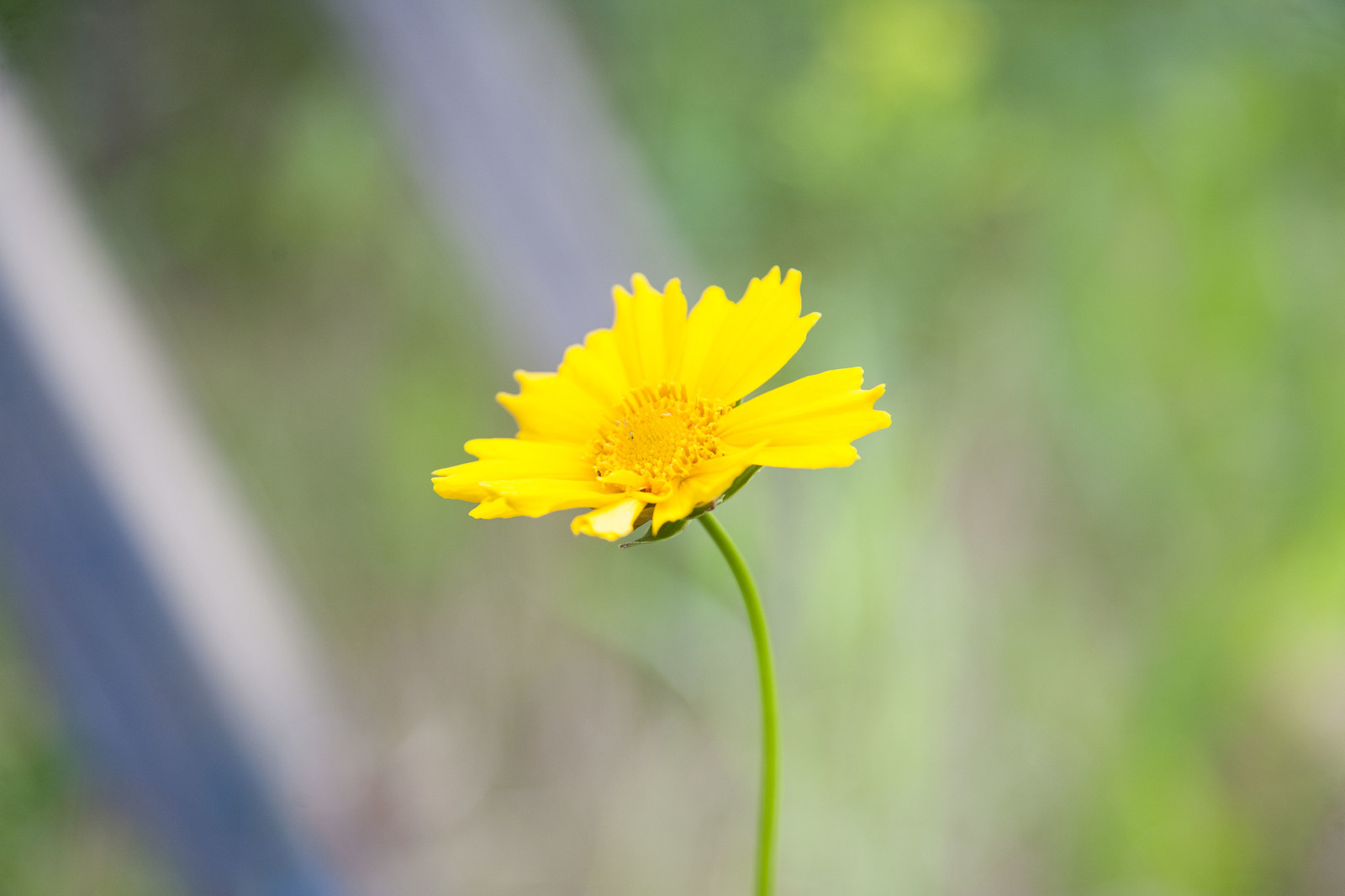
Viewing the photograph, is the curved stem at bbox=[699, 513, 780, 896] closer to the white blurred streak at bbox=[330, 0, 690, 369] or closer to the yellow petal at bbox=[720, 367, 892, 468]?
the yellow petal at bbox=[720, 367, 892, 468]

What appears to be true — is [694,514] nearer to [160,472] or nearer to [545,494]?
[545,494]

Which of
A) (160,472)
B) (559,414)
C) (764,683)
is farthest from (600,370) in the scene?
(160,472)

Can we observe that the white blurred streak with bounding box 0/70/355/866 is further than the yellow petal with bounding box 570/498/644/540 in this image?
Yes

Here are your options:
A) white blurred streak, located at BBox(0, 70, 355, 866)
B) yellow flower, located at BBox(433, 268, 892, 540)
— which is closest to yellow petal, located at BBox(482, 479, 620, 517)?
yellow flower, located at BBox(433, 268, 892, 540)

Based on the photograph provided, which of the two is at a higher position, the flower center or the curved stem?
the flower center

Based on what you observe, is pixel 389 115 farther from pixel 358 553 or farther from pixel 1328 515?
pixel 1328 515

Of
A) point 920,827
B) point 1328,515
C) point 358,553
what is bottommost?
point 920,827

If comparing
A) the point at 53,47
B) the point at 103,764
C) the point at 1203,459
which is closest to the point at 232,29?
the point at 53,47

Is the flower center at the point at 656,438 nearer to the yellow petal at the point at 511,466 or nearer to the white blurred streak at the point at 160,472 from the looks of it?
the yellow petal at the point at 511,466
